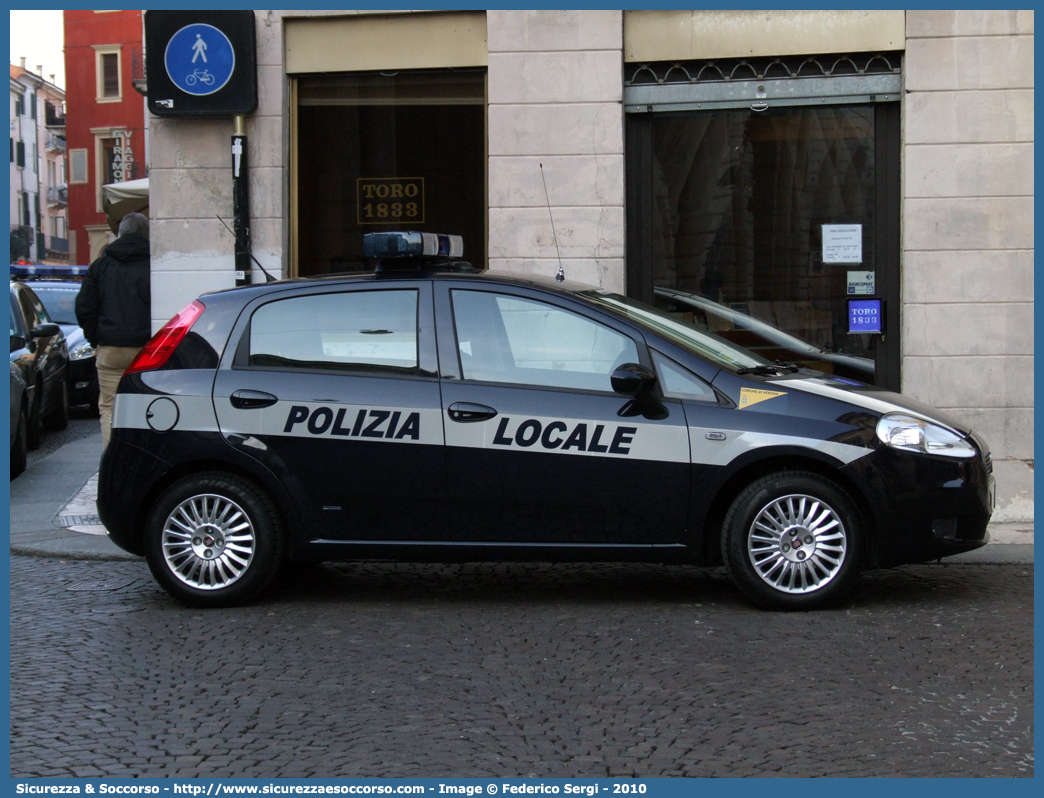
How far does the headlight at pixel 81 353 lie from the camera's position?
52.4ft

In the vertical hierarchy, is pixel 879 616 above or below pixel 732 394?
below

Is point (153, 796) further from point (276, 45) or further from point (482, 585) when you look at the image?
point (276, 45)

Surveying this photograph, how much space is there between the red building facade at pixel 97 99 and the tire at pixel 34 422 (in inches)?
1871

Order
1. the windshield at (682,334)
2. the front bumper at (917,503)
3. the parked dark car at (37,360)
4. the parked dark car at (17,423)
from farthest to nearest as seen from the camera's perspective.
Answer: the parked dark car at (37,360) < the parked dark car at (17,423) < the windshield at (682,334) < the front bumper at (917,503)

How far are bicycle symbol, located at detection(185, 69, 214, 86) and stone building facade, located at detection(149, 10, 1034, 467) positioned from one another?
0.32 meters

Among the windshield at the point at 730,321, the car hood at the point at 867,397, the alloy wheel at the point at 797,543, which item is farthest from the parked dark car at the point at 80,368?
the alloy wheel at the point at 797,543

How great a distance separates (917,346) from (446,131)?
13.4ft

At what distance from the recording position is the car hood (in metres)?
6.05

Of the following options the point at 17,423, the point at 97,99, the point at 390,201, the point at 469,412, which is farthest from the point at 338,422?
the point at 97,99

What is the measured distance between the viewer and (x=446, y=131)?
10602 millimetres

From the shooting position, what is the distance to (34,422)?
1262 centimetres

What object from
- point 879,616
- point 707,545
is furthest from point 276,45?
point 879,616

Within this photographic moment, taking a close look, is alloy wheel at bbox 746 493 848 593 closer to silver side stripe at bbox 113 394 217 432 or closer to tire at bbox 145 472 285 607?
tire at bbox 145 472 285 607

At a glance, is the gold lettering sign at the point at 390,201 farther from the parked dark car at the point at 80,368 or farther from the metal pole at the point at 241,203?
the parked dark car at the point at 80,368
